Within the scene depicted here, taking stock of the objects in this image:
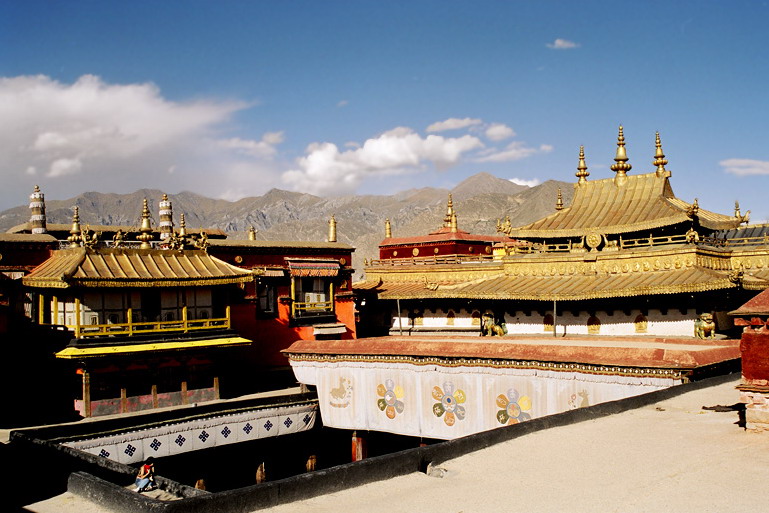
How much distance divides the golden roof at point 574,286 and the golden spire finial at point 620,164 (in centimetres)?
574

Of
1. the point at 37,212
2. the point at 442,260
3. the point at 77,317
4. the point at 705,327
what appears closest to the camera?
the point at 77,317

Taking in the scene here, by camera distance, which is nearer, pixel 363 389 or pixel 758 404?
pixel 758 404

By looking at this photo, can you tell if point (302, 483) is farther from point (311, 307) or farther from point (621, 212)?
point (621, 212)

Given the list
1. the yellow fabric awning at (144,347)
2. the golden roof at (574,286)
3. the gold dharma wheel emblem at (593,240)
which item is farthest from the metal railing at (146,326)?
the gold dharma wheel emblem at (593,240)

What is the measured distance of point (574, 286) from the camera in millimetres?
24438

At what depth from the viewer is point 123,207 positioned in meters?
199

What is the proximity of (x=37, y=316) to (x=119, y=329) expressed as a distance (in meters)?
4.13

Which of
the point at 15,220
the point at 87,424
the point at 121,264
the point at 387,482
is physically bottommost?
the point at 87,424

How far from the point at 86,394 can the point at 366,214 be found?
6055 inches

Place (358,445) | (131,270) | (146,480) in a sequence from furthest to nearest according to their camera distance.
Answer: (358,445) → (131,270) → (146,480)

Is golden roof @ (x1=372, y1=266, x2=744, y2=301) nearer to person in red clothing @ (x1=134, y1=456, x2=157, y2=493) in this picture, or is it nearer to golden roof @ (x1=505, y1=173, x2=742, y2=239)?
golden roof @ (x1=505, y1=173, x2=742, y2=239)

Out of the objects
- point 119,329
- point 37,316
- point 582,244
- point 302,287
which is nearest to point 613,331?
point 582,244

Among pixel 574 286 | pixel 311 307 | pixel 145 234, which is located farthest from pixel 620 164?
pixel 145 234

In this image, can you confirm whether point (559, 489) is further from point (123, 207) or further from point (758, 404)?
point (123, 207)
